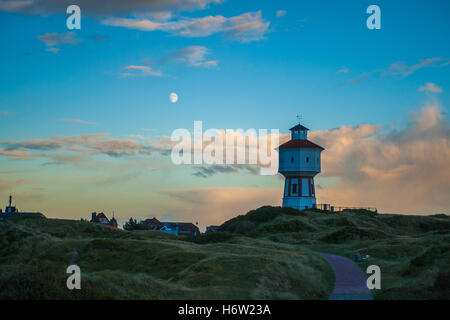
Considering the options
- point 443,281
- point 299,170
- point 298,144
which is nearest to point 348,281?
point 443,281

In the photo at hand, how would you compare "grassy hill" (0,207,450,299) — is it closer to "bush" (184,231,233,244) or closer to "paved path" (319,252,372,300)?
"bush" (184,231,233,244)

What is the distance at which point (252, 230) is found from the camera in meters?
67.6

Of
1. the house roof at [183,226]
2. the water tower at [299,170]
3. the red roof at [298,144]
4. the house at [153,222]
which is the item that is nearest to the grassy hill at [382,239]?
the water tower at [299,170]

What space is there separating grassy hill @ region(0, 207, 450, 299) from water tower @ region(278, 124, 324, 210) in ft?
52.2

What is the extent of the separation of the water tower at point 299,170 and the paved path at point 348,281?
131ft

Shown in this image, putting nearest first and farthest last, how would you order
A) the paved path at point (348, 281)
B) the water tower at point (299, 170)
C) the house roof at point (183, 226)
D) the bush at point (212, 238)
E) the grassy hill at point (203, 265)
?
the grassy hill at point (203, 265) < the paved path at point (348, 281) < the bush at point (212, 238) < the water tower at point (299, 170) < the house roof at point (183, 226)

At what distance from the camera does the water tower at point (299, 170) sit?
7906 centimetres

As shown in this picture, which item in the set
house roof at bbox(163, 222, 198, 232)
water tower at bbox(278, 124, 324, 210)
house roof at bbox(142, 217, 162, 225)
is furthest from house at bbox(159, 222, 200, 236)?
water tower at bbox(278, 124, 324, 210)

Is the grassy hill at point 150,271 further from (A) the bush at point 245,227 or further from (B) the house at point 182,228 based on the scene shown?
(B) the house at point 182,228

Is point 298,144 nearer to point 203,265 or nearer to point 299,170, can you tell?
point 299,170

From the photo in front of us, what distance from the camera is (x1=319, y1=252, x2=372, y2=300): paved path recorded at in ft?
82.3

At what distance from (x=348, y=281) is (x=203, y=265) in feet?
30.0
